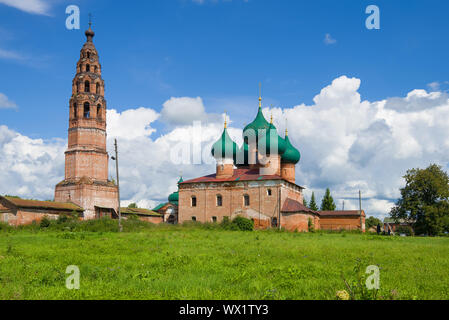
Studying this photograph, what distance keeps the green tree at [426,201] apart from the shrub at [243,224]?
16053 mm

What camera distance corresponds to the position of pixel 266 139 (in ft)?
129

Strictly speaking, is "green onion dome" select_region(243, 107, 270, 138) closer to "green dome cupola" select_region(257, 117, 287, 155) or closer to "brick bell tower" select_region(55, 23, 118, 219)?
"green dome cupola" select_region(257, 117, 287, 155)

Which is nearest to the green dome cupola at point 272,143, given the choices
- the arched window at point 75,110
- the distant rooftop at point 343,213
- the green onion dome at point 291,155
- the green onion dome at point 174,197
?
the green onion dome at point 291,155

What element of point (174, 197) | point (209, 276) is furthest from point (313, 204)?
point (209, 276)

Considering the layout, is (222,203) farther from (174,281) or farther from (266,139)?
(174,281)

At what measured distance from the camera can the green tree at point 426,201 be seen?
130 feet

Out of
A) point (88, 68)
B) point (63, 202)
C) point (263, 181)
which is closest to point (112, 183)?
point (63, 202)

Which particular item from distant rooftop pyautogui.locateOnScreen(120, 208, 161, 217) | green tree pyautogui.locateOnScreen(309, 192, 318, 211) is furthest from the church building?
green tree pyautogui.locateOnScreen(309, 192, 318, 211)

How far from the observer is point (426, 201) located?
135 ft

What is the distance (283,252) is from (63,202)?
3365 cm

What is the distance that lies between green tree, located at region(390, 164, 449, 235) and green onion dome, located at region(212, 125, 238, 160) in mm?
17340

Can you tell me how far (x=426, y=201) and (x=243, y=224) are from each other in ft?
61.0
